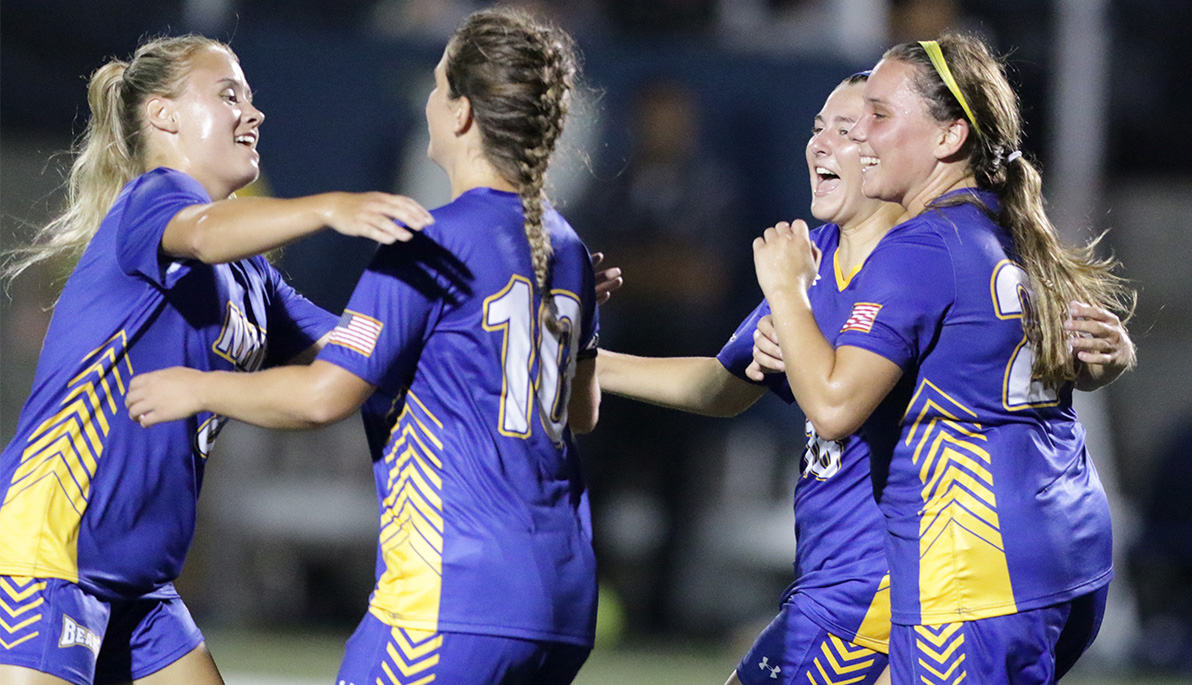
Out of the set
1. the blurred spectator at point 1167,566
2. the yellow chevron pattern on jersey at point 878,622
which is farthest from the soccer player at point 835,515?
the blurred spectator at point 1167,566

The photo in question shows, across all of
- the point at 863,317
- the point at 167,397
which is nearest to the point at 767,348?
the point at 863,317

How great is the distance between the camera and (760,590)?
9.04m

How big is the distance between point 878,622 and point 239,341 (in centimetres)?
183

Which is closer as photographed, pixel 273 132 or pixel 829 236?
pixel 829 236

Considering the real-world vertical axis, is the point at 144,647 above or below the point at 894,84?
below

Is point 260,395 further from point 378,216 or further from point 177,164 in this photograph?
point 177,164

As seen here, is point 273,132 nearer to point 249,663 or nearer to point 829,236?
point 249,663

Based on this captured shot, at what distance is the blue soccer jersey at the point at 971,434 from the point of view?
3008 millimetres

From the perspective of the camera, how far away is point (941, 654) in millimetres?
3020

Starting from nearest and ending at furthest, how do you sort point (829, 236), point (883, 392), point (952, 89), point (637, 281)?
point (883, 392)
point (952, 89)
point (829, 236)
point (637, 281)

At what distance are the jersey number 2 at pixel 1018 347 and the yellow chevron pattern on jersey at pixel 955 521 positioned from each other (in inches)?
4.4

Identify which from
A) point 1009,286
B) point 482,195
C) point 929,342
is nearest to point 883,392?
point 929,342

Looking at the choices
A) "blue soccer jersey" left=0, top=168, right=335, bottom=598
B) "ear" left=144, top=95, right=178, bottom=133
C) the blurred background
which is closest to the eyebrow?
"ear" left=144, top=95, right=178, bottom=133

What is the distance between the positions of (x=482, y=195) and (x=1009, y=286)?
4.03 feet
